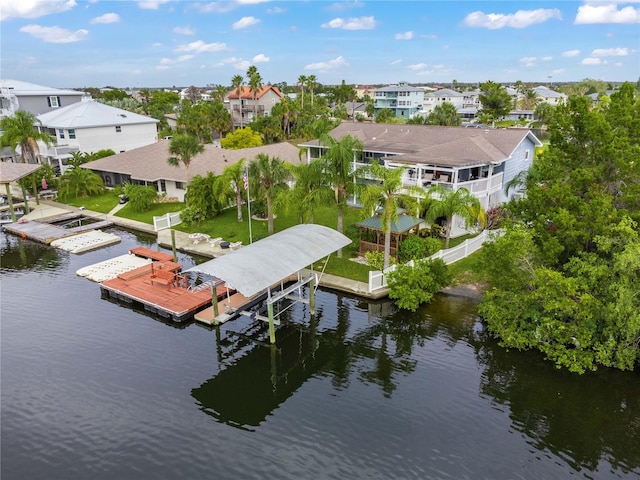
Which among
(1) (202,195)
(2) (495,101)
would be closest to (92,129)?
(1) (202,195)

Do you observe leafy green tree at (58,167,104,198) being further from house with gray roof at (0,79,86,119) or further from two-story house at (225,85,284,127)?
two-story house at (225,85,284,127)

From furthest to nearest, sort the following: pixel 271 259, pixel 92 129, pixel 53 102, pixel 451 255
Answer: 1. pixel 53 102
2. pixel 92 129
3. pixel 451 255
4. pixel 271 259

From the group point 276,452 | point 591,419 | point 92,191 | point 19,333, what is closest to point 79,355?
point 19,333

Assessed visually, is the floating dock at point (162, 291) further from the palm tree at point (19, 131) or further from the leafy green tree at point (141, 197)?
the palm tree at point (19, 131)

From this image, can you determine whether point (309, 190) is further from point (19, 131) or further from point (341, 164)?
point (19, 131)

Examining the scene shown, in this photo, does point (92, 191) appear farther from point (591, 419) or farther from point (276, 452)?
point (591, 419)

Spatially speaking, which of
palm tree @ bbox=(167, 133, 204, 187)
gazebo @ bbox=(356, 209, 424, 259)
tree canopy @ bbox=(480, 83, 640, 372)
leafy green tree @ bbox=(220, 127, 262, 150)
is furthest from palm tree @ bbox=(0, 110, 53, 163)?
tree canopy @ bbox=(480, 83, 640, 372)
